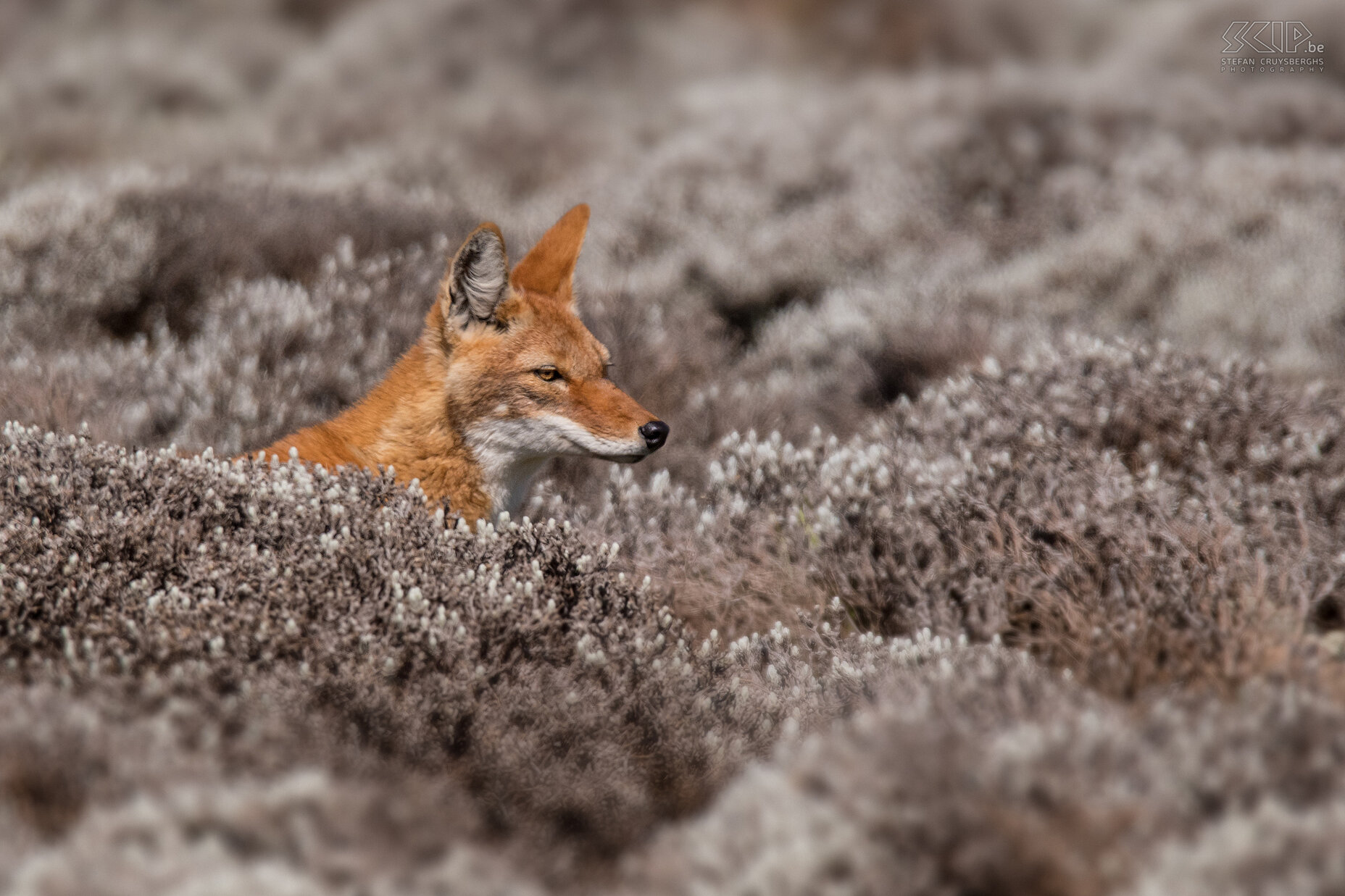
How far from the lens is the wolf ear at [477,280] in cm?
495

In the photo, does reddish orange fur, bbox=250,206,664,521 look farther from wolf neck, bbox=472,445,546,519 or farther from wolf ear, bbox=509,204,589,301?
wolf ear, bbox=509,204,589,301

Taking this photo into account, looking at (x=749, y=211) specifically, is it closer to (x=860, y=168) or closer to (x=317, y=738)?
(x=860, y=168)

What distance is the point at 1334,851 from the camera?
2.16 meters

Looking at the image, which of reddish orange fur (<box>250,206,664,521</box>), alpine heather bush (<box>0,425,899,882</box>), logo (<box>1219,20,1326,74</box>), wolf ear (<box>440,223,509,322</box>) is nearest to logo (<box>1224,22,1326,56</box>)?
logo (<box>1219,20,1326,74</box>)

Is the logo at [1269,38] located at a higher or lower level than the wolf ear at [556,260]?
higher

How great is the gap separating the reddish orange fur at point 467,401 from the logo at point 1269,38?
20359 millimetres

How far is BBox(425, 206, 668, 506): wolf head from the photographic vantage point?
4914mm

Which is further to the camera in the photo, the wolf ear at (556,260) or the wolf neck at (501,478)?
the wolf ear at (556,260)

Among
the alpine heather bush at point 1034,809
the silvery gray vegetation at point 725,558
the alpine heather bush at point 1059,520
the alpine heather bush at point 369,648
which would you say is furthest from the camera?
the alpine heather bush at point 1059,520

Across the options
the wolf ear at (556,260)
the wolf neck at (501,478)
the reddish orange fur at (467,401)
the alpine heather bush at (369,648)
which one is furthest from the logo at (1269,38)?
the alpine heather bush at (369,648)

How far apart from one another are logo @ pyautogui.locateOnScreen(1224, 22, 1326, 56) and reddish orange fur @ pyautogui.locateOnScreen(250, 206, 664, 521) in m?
20.4

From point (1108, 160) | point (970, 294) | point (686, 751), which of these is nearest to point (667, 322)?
point (970, 294)

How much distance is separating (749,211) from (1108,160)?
4673mm

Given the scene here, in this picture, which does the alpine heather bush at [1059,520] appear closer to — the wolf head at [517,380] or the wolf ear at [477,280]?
the wolf head at [517,380]
